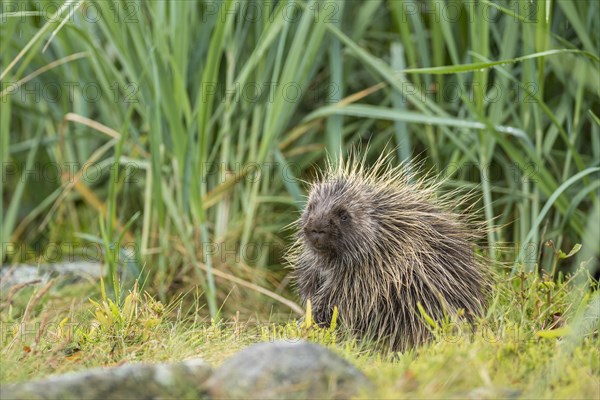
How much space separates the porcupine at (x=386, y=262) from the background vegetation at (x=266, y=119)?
570 millimetres

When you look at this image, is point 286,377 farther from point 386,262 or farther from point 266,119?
point 266,119

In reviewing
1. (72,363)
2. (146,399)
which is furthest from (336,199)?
(146,399)

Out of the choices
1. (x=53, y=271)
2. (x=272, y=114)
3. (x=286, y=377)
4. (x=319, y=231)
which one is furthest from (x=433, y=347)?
(x=53, y=271)

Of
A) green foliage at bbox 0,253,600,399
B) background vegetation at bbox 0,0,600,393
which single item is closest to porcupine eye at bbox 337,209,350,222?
green foliage at bbox 0,253,600,399

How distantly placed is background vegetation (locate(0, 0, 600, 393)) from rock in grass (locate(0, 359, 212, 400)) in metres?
1.88

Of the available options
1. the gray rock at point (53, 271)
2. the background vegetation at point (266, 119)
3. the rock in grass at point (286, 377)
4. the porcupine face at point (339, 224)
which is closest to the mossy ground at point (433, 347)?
the rock in grass at point (286, 377)

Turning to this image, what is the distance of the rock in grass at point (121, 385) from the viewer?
2264 millimetres

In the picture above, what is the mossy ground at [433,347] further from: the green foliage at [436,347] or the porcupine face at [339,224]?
the porcupine face at [339,224]

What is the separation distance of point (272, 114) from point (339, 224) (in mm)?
1287

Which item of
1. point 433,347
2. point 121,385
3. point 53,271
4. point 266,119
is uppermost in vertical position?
point 266,119

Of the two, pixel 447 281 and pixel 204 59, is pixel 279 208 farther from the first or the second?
pixel 447 281

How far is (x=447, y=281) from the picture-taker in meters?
3.60

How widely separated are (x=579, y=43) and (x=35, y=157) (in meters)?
3.66

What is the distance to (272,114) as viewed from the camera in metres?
4.82
